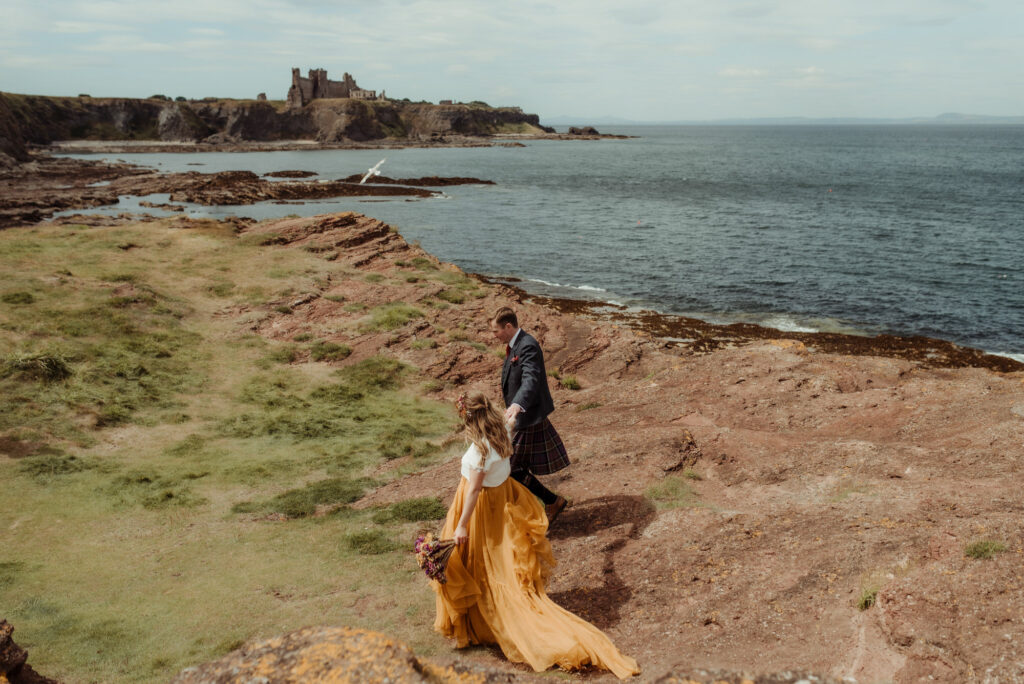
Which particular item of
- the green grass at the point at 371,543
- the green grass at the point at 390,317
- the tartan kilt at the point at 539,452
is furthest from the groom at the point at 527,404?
the green grass at the point at 390,317

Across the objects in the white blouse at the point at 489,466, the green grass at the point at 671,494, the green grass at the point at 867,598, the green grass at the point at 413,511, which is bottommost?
the green grass at the point at 413,511

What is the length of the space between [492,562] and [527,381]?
232 centimetres

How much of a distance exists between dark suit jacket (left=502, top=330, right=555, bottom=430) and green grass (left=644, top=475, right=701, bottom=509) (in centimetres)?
239

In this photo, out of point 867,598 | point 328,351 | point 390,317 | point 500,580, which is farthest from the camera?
point 390,317

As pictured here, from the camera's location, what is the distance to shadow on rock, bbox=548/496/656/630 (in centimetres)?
736

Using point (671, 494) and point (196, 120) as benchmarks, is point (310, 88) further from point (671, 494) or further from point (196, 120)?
point (671, 494)

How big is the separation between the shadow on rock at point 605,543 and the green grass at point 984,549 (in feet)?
11.7

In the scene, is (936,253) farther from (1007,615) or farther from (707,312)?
(1007,615)

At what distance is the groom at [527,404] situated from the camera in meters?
8.16

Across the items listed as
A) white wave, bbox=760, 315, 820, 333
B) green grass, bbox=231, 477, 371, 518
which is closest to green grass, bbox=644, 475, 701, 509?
green grass, bbox=231, 477, 371, 518

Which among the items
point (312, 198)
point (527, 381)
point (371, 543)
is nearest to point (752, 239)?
point (312, 198)

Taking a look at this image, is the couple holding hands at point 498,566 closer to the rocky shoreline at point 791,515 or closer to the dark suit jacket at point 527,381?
the rocky shoreline at point 791,515

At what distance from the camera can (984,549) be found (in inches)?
255

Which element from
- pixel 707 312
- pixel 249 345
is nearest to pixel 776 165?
pixel 707 312
